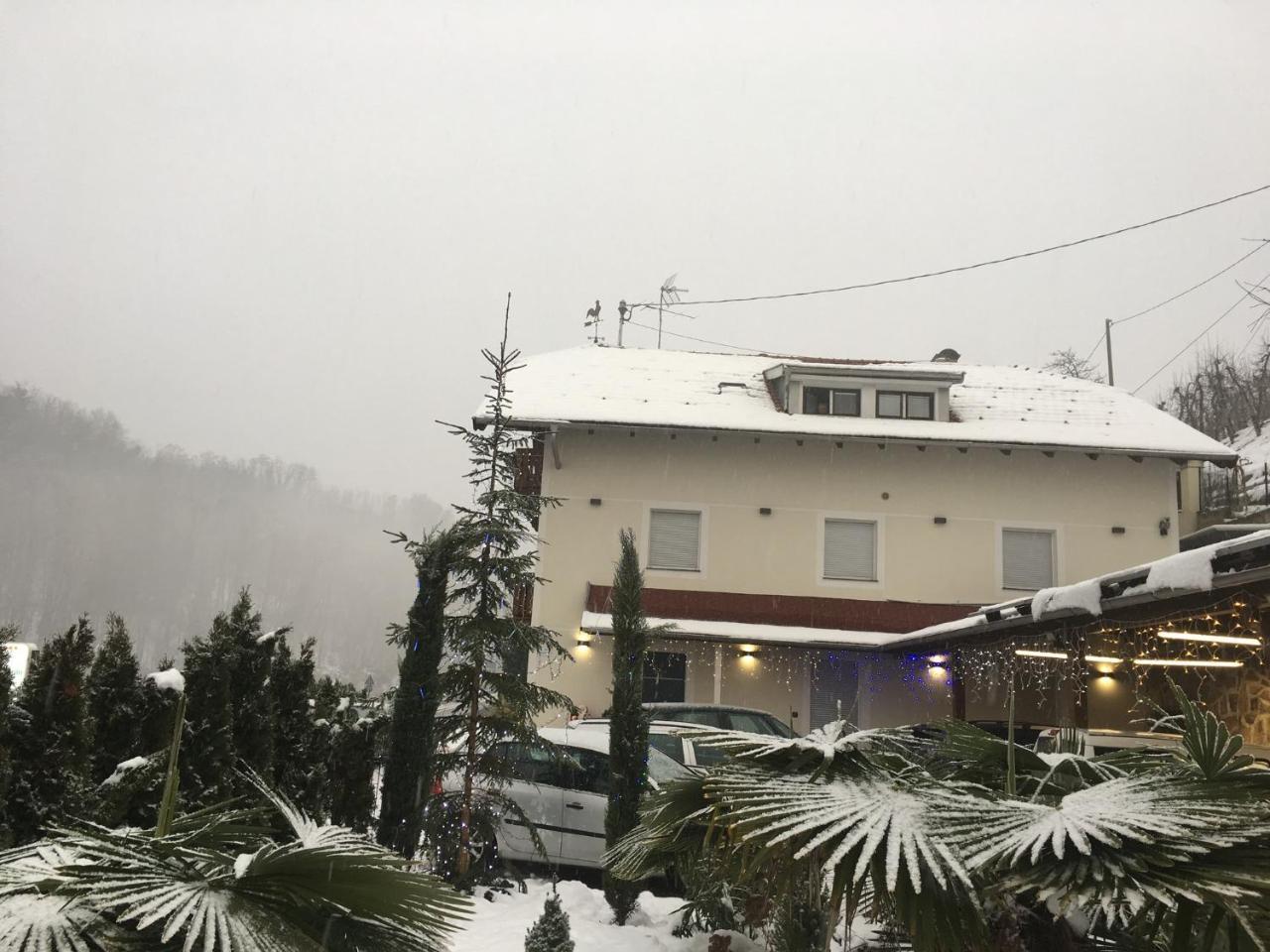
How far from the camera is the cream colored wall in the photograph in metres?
20.4

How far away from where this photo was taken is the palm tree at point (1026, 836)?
248 centimetres

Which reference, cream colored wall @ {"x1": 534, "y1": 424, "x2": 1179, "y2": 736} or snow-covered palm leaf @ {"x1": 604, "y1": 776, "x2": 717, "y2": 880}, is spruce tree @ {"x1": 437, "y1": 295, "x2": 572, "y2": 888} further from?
cream colored wall @ {"x1": 534, "y1": 424, "x2": 1179, "y2": 736}

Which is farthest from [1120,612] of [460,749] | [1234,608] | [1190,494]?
[1190,494]

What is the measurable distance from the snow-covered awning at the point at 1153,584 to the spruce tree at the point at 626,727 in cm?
471

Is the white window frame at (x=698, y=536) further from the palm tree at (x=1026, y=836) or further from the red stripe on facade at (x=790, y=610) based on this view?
the palm tree at (x=1026, y=836)

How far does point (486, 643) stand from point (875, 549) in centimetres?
1280

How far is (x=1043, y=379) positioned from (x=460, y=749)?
19.5 m

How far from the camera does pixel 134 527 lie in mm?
72750

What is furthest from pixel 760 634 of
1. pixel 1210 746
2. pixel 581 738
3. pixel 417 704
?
pixel 1210 746

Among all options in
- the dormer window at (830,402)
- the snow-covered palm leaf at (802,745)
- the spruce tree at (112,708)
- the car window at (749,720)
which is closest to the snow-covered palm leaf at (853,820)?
the snow-covered palm leaf at (802,745)

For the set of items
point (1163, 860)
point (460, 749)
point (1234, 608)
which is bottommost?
point (460, 749)

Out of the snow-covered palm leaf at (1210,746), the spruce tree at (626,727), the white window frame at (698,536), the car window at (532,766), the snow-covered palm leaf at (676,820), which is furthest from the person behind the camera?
the white window frame at (698,536)

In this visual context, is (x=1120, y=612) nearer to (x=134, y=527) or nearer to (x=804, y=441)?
(x=804, y=441)

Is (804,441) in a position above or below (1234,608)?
above
